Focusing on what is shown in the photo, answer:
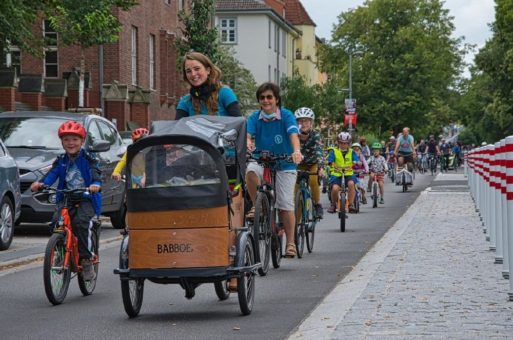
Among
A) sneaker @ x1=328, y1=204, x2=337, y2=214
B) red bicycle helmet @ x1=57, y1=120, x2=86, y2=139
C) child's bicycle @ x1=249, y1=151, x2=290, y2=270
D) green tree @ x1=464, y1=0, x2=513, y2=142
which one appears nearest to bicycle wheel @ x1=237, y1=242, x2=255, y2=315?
child's bicycle @ x1=249, y1=151, x2=290, y2=270

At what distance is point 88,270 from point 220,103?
1.95 meters

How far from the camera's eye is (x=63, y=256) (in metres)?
11.1

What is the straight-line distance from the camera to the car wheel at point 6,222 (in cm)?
1694

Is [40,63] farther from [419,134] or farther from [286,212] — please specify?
[419,134]

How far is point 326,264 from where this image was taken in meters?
14.6

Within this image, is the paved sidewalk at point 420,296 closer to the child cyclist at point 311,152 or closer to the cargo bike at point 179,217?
the cargo bike at point 179,217

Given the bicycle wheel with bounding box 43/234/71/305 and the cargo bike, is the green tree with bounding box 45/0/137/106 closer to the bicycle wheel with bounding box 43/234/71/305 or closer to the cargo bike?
the bicycle wheel with bounding box 43/234/71/305

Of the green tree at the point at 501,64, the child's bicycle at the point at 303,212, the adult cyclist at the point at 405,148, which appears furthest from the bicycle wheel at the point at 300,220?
the green tree at the point at 501,64

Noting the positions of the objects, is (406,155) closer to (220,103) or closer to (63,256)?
(220,103)

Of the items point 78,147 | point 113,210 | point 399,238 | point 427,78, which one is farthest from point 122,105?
point 427,78

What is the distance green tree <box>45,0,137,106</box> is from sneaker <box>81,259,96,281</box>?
20497 millimetres

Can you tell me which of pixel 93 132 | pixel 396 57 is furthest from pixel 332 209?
pixel 396 57

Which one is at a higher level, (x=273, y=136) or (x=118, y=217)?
(x=273, y=136)

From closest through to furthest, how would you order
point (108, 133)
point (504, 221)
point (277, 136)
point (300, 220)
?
point (504, 221), point (277, 136), point (300, 220), point (108, 133)
